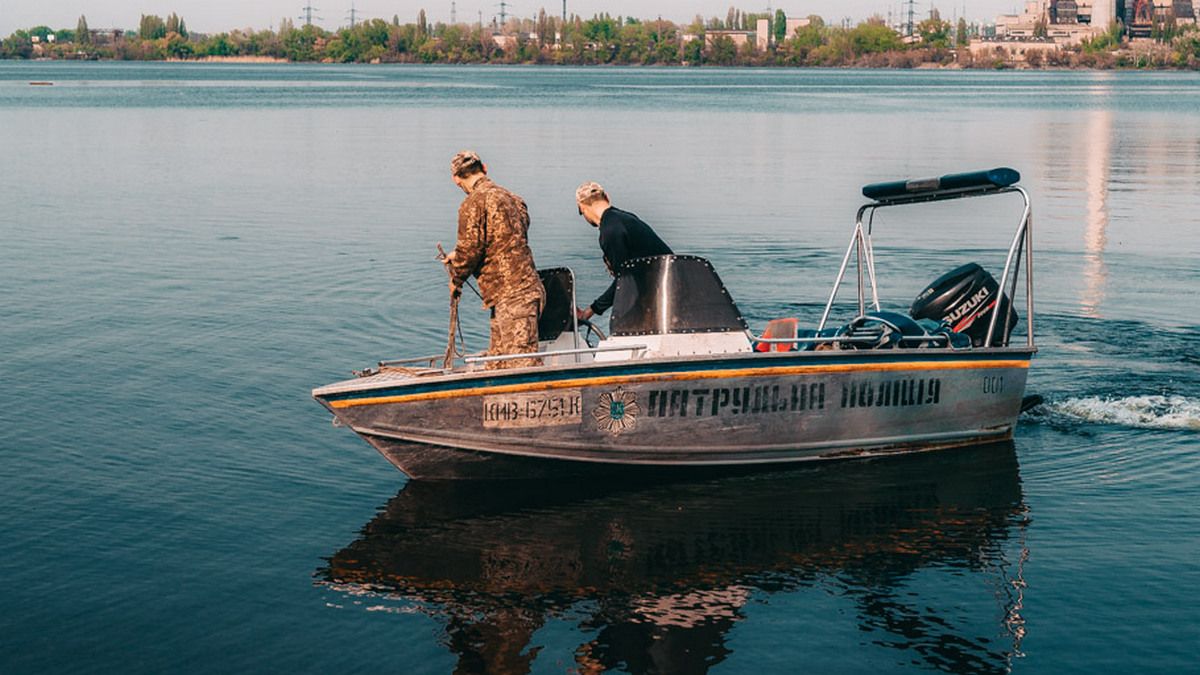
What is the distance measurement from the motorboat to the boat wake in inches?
54.9

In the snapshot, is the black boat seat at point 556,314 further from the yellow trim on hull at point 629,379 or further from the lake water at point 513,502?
the lake water at point 513,502

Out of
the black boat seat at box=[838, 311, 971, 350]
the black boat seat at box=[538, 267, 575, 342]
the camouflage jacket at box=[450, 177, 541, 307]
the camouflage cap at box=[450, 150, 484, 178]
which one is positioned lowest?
the black boat seat at box=[838, 311, 971, 350]

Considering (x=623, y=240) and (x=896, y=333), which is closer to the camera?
(x=623, y=240)

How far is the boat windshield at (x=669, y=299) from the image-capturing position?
34.6 ft

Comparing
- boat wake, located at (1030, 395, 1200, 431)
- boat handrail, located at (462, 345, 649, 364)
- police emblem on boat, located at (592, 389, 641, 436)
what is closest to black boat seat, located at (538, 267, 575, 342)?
boat handrail, located at (462, 345, 649, 364)

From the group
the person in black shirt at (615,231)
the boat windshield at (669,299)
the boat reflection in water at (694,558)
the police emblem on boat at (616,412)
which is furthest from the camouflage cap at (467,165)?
the boat reflection in water at (694,558)

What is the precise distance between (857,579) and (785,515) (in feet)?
4.37

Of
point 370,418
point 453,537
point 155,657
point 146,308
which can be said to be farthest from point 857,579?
point 146,308

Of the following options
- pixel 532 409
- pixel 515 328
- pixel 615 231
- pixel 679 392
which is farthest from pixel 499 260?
pixel 679 392

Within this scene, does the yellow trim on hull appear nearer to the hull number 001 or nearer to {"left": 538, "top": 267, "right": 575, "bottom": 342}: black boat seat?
the hull number 001

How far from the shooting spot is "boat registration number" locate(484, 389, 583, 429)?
10102 mm

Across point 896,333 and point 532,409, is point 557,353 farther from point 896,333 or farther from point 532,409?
point 896,333

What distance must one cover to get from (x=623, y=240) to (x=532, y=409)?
4.52 ft

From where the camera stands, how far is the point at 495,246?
33.8ft
